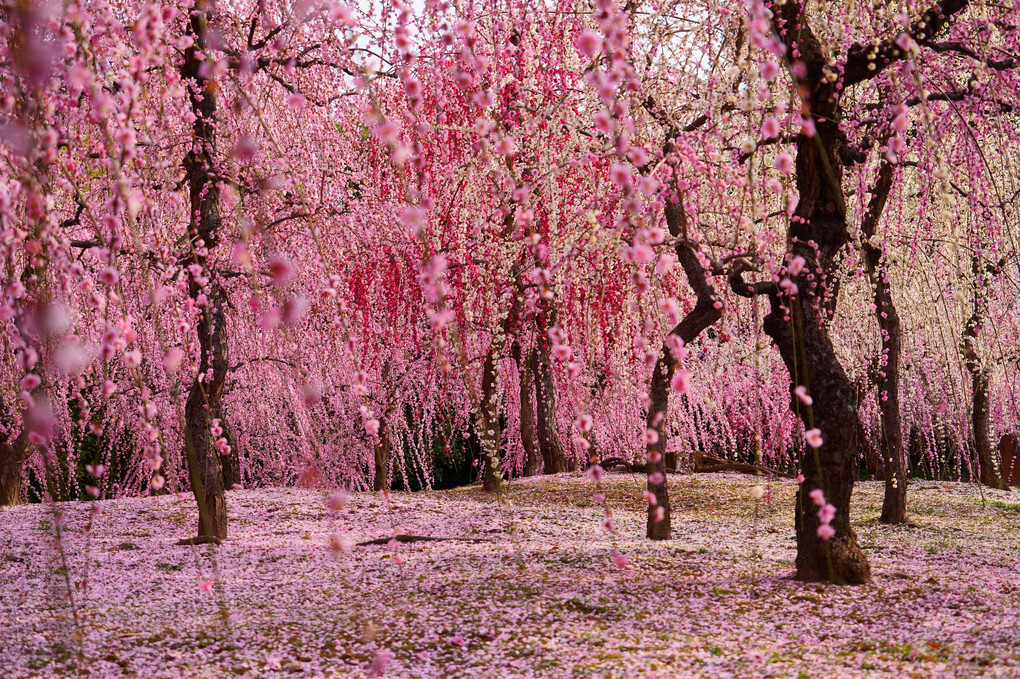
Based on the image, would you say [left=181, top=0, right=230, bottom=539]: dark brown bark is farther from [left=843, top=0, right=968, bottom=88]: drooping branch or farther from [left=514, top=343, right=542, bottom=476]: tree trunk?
[left=843, top=0, right=968, bottom=88]: drooping branch

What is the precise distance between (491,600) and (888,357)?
4.96 meters

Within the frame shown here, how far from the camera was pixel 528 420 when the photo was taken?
541 inches

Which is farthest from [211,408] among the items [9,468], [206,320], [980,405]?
[980,405]

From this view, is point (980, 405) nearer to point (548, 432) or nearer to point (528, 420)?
point (548, 432)

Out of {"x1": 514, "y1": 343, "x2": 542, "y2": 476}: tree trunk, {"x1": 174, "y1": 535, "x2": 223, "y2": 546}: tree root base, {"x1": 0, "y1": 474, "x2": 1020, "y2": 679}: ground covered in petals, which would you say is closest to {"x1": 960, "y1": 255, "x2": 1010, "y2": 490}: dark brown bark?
{"x1": 0, "y1": 474, "x2": 1020, "y2": 679}: ground covered in petals

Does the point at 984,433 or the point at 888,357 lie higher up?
the point at 888,357

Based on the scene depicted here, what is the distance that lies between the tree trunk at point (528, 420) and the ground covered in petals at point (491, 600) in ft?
8.39

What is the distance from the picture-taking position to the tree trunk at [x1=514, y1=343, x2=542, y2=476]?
42.1ft

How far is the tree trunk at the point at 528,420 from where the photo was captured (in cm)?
1283

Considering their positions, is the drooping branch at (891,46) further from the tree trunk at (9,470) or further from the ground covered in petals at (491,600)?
the tree trunk at (9,470)

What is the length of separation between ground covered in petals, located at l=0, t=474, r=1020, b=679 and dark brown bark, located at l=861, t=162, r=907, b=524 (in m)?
0.40

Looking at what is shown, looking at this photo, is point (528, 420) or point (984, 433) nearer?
point (528, 420)

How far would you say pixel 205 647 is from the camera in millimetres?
5613

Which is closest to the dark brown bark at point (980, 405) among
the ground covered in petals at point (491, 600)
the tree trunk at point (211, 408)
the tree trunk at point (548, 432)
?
the ground covered in petals at point (491, 600)
